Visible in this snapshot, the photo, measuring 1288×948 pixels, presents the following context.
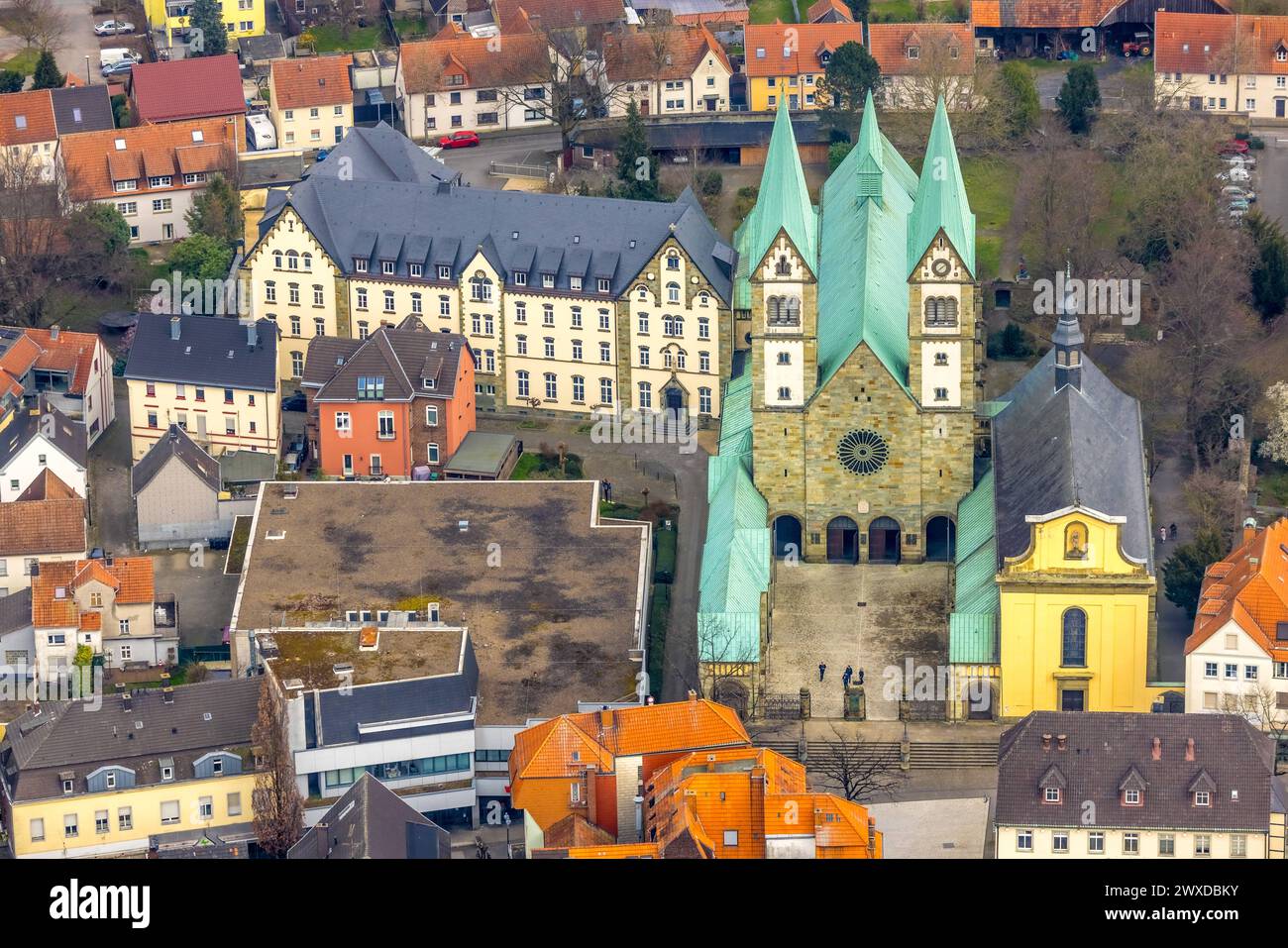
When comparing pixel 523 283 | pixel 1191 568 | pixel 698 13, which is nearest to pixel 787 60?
pixel 698 13

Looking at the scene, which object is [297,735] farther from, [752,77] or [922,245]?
[752,77]

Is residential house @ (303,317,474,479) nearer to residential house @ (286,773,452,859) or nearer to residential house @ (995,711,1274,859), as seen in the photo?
residential house @ (286,773,452,859)

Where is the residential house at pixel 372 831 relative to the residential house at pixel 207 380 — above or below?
below

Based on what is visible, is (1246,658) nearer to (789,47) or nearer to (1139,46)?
(789,47)

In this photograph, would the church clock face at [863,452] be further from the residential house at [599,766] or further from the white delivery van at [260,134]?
the white delivery van at [260,134]

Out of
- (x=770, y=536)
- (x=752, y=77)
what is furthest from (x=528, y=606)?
(x=752, y=77)

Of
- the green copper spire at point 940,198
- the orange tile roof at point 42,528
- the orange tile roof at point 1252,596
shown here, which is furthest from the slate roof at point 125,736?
the orange tile roof at point 1252,596

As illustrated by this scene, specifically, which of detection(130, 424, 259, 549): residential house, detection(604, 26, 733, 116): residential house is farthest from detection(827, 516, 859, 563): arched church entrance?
detection(604, 26, 733, 116): residential house
